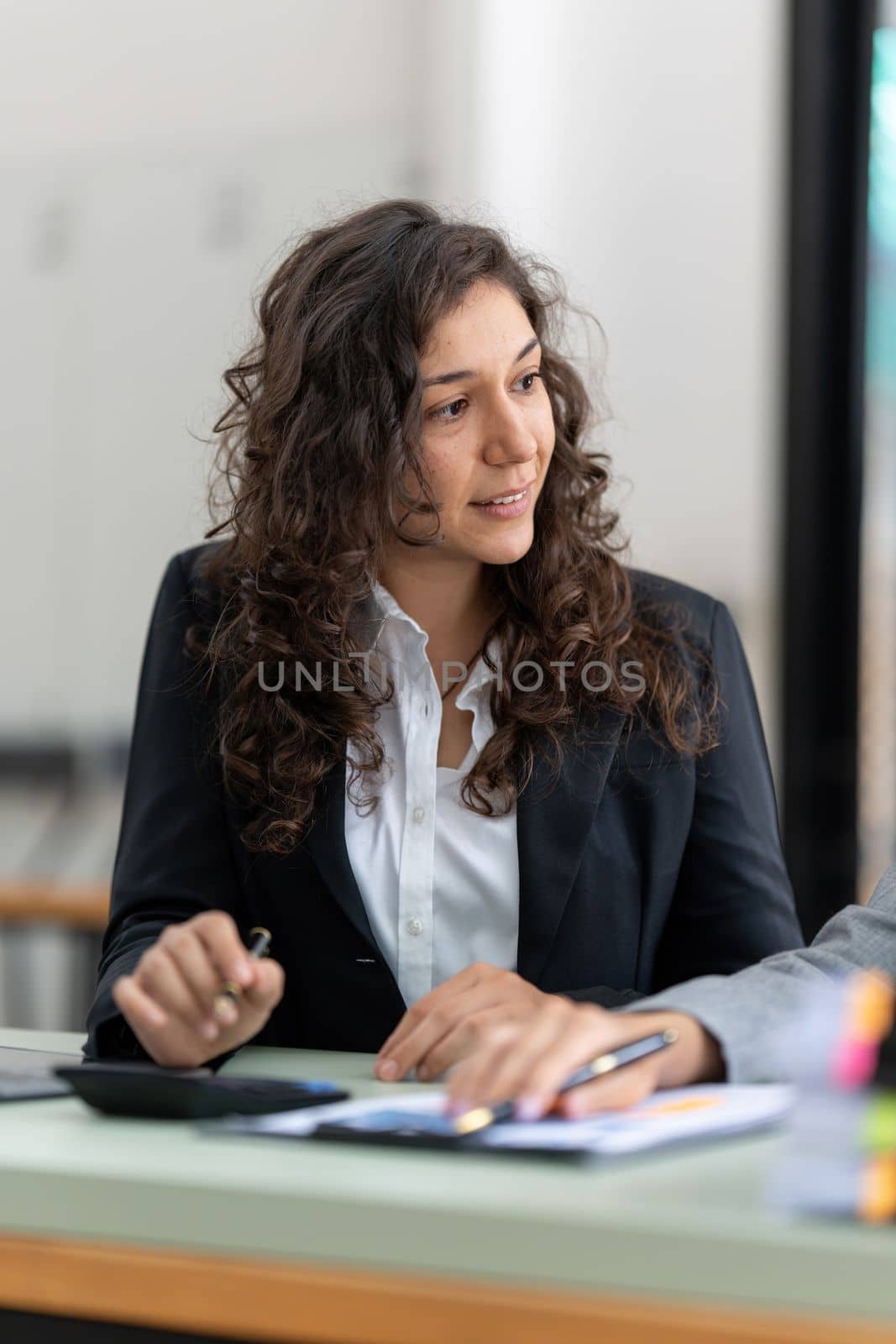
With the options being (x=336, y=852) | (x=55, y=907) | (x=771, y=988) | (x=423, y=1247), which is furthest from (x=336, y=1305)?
(x=55, y=907)

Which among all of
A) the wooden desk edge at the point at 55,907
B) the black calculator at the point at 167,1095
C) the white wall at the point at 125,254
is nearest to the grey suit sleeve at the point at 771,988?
the black calculator at the point at 167,1095

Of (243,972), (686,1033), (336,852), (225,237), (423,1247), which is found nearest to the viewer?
(423,1247)

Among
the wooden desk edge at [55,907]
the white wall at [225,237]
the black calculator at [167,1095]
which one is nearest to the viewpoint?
the black calculator at [167,1095]

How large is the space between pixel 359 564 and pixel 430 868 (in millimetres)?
314

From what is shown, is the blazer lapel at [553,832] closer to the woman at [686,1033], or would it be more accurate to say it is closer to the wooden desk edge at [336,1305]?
the woman at [686,1033]

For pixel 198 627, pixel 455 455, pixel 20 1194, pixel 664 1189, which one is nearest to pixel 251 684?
pixel 198 627

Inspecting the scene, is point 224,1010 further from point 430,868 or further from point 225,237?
point 225,237

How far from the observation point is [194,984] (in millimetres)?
Answer: 1102

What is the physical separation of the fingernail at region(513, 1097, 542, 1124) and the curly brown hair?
2.18 feet

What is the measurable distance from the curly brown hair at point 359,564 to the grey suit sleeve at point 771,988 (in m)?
0.37

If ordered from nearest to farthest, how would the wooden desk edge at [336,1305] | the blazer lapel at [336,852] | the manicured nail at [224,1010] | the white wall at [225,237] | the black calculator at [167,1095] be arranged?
1. the wooden desk edge at [336,1305]
2. the black calculator at [167,1095]
3. the manicured nail at [224,1010]
4. the blazer lapel at [336,852]
5. the white wall at [225,237]

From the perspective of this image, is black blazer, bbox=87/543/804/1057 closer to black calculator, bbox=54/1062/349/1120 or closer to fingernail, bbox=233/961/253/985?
fingernail, bbox=233/961/253/985

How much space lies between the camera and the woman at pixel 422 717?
152 cm

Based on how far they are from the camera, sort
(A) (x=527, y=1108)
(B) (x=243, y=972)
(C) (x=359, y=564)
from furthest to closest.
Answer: (C) (x=359, y=564) < (B) (x=243, y=972) < (A) (x=527, y=1108)
